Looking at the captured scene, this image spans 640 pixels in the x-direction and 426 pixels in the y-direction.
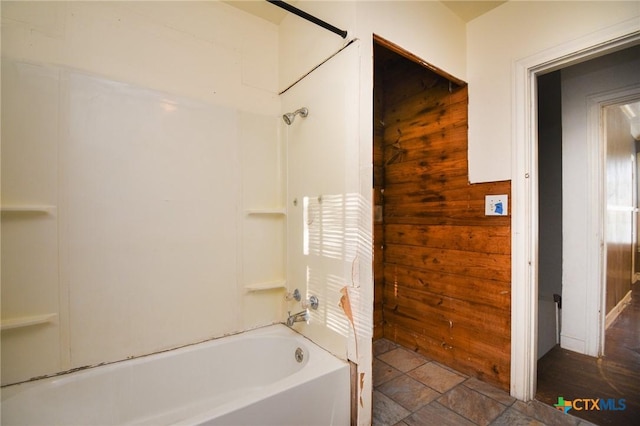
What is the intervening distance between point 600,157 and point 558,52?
120 centimetres

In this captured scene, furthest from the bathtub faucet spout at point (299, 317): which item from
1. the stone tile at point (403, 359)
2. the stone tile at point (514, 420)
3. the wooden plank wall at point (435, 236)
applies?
the stone tile at point (514, 420)

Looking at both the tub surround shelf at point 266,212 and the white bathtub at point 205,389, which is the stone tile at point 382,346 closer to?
the white bathtub at point 205,389

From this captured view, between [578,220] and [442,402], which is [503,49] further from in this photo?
[442,402]

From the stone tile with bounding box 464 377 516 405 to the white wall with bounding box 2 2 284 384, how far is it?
4.60 feet

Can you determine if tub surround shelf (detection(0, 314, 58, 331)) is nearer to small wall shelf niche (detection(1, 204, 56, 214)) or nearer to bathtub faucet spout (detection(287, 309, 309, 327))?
small wall shelf niche (detection(1, 204, 56, 214))

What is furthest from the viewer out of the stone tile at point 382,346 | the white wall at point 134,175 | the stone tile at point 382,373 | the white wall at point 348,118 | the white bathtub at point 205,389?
the stone tile at point 382,346

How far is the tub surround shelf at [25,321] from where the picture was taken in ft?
4.01

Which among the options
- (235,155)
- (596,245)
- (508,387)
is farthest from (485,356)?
(235,155)

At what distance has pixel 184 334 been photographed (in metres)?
1.66

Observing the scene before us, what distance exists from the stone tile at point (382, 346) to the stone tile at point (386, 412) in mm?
565

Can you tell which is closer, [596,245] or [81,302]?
[81,302]

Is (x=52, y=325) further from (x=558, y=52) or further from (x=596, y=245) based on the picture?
(x=596, y=245)

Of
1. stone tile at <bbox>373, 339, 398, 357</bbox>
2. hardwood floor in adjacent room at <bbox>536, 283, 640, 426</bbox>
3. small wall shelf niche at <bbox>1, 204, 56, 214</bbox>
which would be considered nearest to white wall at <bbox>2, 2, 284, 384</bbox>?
small wall shelf niche at <bbox>1, 204, 56, 214</bbox>

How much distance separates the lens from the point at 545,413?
1570 millimetres
